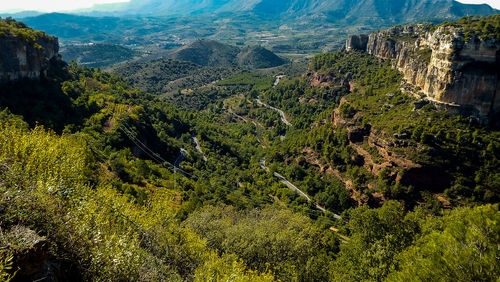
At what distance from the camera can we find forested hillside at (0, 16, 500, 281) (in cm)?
1399

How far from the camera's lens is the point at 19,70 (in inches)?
1917

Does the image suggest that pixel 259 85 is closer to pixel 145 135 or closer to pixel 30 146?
pixel 145 135

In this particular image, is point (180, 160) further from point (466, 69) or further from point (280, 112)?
point (466, 69)

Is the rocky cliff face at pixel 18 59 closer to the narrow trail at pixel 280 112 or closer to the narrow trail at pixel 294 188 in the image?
the narrow trail at pixel 294 188

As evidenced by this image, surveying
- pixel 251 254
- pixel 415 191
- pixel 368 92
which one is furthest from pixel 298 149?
pixel 251 254

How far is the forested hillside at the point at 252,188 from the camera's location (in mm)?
13992

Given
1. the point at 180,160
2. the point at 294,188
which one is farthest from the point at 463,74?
the point at 180,160

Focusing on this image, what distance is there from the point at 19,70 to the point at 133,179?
99.3ft

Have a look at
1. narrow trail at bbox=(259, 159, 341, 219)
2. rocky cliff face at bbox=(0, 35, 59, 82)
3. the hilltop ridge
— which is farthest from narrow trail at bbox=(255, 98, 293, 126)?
rocky cliff face at bbox=(0, 35, 59, 82)

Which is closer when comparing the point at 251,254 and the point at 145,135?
the point at 251,254

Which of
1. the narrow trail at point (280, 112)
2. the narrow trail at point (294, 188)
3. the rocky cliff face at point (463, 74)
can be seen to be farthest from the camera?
the narrow trail at point (280, 112)

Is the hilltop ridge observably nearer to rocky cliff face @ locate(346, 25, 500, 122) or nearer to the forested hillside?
rocky cliff face @ locate(346, 25, 500, 122)

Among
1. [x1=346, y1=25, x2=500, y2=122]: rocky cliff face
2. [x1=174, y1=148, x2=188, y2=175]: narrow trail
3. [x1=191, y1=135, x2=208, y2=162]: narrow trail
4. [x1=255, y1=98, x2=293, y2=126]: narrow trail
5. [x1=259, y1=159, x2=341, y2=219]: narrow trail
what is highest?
[x1=346, y1=25, x2=500, y2=122]: rocky cliff face

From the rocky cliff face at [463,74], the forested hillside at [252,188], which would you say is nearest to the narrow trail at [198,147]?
the forested hillside at [252,188]
